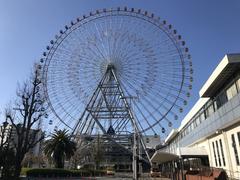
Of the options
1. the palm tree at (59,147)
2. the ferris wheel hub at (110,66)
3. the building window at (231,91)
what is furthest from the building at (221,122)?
the palm tree at (59,147)

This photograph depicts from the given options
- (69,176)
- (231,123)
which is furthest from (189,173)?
(69,176)

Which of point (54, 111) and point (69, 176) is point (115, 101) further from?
point (69, 176)

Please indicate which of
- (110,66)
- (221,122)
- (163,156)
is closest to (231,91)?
(221,122)

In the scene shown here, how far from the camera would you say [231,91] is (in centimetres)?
2255

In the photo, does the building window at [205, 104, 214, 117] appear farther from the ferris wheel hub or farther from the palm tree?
the palm tree

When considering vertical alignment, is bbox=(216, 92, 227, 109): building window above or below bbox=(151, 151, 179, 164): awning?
above

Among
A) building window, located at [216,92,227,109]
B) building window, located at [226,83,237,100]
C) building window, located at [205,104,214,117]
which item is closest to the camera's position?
building window, located at [226,83,237,100]

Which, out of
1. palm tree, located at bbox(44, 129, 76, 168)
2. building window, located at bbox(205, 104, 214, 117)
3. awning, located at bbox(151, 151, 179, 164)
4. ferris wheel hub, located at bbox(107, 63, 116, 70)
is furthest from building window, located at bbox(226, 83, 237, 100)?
palm tree, located at bbox(44, 129, 76, 168)

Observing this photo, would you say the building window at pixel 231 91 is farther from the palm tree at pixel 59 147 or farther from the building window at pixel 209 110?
the palm tree at pixel 59 147

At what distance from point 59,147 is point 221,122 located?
26912 millimetres

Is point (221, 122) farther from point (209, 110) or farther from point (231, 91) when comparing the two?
point (209, 110)

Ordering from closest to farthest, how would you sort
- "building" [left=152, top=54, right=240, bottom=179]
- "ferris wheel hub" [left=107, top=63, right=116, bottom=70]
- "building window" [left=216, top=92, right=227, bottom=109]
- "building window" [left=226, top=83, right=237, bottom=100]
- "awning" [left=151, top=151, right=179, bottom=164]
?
"building" [left=152, top=54, right=240, bottom=179] < "building window" [left=226, top=83, right=237, bottom=100] < "awning" [left=151, top=151, right=179, bottom=164] < "building window" [left=216, top=92, right=227, bottom=109] < "ferris wheel hub" [left=107, top=63, right=116, bottom=70]

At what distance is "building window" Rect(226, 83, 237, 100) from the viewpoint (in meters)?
21.8

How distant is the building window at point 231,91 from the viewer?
21.8m
